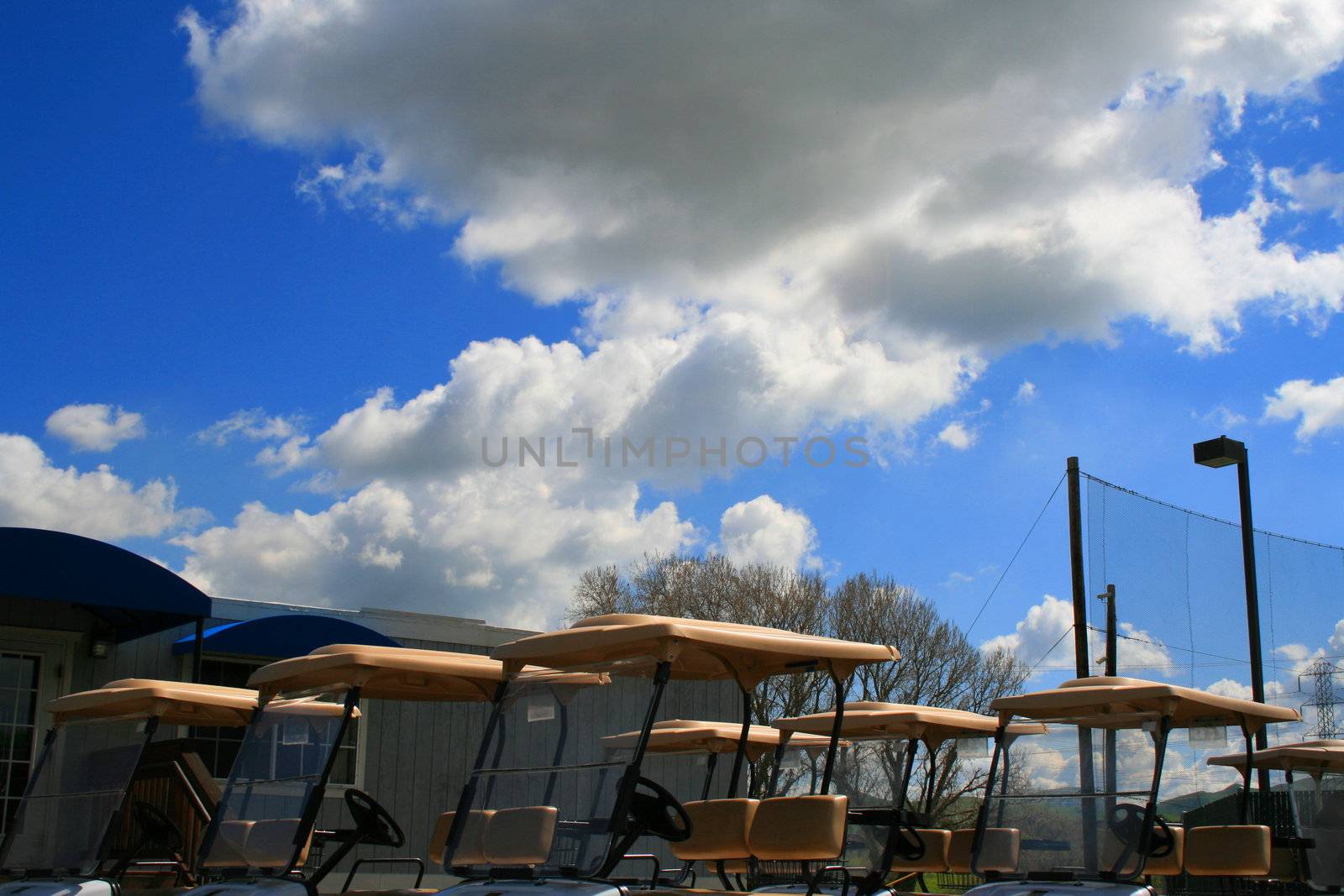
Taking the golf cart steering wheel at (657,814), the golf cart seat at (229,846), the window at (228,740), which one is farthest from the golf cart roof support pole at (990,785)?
the window at (228,740)

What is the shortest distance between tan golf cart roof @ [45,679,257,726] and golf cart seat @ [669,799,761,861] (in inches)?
143

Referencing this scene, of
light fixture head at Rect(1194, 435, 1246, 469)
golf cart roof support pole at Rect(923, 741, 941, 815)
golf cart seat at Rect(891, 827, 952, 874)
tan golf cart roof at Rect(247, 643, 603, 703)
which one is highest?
light fixture head at Rect(1194, 435, 1246, 469)

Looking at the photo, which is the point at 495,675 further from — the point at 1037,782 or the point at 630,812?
the point at 1037,782

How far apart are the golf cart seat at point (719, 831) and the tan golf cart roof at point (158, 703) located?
11.9ft

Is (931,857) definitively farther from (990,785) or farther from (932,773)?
(990,785)

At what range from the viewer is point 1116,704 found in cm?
909

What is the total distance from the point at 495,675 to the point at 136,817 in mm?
3221

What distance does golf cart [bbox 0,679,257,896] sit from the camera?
9.67 metres

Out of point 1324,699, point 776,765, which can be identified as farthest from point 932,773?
point 1324,699

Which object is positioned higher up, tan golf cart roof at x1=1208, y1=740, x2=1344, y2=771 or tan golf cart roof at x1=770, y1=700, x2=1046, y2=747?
tan golf cart roof at x1=770, y1=700, x2=1046, y2=747

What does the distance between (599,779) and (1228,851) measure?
5026 millimetres

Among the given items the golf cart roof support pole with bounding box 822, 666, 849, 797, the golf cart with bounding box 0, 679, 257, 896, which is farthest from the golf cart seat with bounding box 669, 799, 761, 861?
the golf cart with bounding box 0, 679, 257, 896

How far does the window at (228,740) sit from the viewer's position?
15203 millimetres

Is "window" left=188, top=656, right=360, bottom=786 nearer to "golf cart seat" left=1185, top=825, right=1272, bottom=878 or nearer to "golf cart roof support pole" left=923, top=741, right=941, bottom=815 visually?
"golf cart roof support pole" left=923, top=741, right=941, bottom=815
